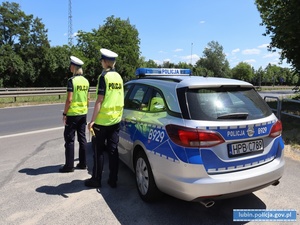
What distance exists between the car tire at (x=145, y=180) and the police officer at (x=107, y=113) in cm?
51

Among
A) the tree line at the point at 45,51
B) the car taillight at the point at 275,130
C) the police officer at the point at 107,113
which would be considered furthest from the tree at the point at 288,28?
the tree line at the point at 45,51

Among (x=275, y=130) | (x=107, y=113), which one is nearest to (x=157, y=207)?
(x=107, y=113)

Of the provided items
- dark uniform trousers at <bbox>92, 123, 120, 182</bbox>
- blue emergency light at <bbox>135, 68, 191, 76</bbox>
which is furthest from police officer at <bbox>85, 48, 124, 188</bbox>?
blue emergency light at <bbox>135, 68, 191, 76</bbox>

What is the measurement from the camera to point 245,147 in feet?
10.9

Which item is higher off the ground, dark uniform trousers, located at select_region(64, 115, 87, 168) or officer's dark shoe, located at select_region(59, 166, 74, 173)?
dark uniform trousers, located at select_region(64, 115, 87, 168)

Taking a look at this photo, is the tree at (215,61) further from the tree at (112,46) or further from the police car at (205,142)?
the police car at (205,142)

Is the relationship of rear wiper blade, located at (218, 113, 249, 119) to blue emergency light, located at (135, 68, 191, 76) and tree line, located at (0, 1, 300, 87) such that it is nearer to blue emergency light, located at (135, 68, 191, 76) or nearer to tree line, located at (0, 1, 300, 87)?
blue emergency light, located at (135, 68, 191, 76)

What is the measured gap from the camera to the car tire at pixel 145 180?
3.70m

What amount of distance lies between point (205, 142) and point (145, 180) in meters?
1.19

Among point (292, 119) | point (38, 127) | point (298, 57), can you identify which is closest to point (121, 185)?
point (38, 127)

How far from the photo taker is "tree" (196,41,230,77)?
96.8m

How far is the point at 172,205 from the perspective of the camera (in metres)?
3.79

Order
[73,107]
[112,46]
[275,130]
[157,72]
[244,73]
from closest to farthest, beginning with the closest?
[275,130], [73,107], [157,72], [112,46], [244,73]

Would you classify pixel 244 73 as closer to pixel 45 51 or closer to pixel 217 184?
pixel 45 51
